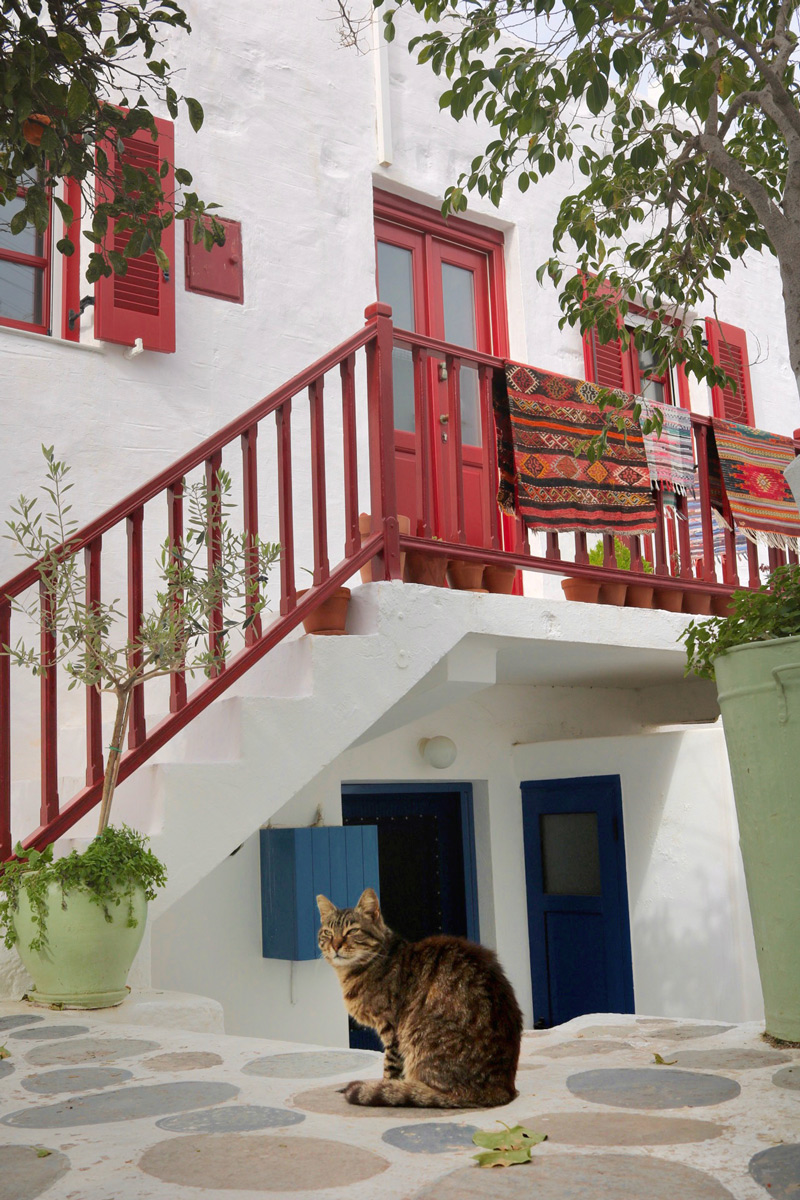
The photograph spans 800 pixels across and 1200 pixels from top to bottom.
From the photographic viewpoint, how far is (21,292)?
5.16 meters

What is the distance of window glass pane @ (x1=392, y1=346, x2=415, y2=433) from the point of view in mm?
6480

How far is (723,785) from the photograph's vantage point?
19.1 feet

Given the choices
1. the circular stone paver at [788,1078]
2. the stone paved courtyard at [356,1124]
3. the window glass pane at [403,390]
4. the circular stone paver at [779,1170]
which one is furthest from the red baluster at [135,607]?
the window glass pane at [403,390]

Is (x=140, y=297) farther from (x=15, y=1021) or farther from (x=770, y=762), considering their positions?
(x=770, y=762)

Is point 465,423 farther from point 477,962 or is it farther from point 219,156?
point 477,962

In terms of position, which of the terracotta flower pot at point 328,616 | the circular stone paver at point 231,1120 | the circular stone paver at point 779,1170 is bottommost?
the circular stone paver at point 779,1170

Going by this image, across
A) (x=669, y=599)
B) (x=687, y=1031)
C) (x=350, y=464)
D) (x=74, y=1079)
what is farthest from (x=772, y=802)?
(x=669, y=599)

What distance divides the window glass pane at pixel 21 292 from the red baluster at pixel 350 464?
1624mm

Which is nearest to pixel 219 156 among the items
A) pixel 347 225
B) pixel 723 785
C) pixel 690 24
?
pixel 347 225

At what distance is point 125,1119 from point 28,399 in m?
3.48

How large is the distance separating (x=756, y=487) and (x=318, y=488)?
2.61 meters

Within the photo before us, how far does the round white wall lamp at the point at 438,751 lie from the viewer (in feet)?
19.5

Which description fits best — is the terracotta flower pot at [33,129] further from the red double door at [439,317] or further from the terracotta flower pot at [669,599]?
the terracotta flower pot at [669,599]

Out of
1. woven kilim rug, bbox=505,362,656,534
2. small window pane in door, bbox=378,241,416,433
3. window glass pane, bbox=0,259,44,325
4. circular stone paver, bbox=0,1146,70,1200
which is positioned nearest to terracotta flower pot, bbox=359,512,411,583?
woven kilim rug, bbox=505,362,656,534
